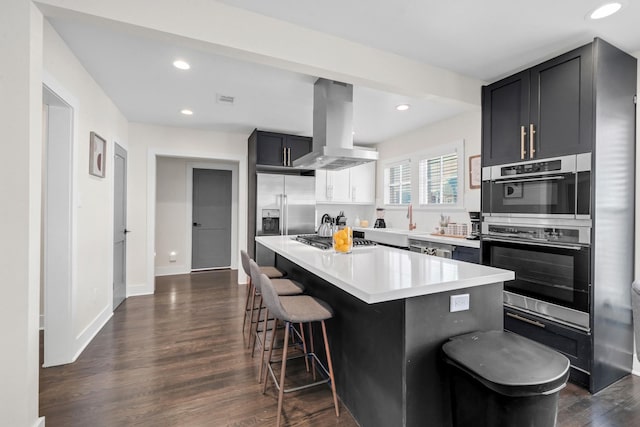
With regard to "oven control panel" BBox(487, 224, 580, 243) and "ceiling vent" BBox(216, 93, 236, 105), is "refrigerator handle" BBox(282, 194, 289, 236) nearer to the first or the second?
"ceiling vent" BBox(216, 93, 236, 105)

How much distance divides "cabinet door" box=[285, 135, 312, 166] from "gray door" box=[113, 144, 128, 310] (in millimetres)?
2293

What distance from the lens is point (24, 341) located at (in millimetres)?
1492

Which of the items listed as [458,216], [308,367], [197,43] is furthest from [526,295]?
[197,43]

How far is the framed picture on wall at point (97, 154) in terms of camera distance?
2.86 meters

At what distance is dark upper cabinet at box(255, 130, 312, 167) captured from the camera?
458cm

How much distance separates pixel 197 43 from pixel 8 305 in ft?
5.70

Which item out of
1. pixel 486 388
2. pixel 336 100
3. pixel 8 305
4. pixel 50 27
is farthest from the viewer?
pixel 336 100

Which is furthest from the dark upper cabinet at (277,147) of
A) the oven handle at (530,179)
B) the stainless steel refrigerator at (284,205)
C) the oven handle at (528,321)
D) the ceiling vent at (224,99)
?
the oven handle at (528,321)

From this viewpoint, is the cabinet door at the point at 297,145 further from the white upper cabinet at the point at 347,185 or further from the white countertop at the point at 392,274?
the white countertop at the point at 392,274

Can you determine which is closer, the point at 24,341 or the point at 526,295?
the point at 24,341

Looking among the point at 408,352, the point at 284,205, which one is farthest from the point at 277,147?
the point at 408,352

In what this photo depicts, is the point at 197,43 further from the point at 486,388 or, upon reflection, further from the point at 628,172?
the point at 628,172

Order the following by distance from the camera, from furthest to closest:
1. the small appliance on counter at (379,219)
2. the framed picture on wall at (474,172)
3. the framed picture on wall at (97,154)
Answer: the small appliance on counter at (379,219), the framed picture on wall at (474,172), the framed picture on wall at (97,154)

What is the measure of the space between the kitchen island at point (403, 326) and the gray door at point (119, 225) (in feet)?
10.2
